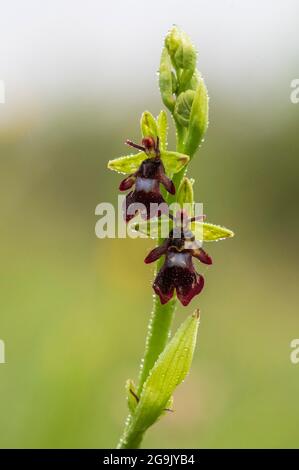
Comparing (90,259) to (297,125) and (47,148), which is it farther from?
(297,125)

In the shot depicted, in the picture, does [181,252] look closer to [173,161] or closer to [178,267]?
[178,267]

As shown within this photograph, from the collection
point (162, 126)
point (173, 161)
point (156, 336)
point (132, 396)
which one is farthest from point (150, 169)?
point (132, 396)

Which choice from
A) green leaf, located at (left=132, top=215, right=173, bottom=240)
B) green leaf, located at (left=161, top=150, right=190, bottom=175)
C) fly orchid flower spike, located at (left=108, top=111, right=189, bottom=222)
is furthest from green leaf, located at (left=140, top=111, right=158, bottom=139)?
green leaf, located at (left=132, top=215, right=173, bottom=240)

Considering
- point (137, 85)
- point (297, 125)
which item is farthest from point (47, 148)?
point (297, 125)

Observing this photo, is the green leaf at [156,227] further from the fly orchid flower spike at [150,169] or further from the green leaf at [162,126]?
the green leaf at [162,126]

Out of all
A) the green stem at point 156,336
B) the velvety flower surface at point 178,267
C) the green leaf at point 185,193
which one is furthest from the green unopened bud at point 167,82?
the velvety flower surface at point 178,267

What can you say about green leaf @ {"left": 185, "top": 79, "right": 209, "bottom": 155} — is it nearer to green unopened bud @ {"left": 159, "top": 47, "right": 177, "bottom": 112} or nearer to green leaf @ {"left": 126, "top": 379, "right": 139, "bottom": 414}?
green unopened bud @ {"left": 159, "top": 47, "right": 177, "bottom": 112}
